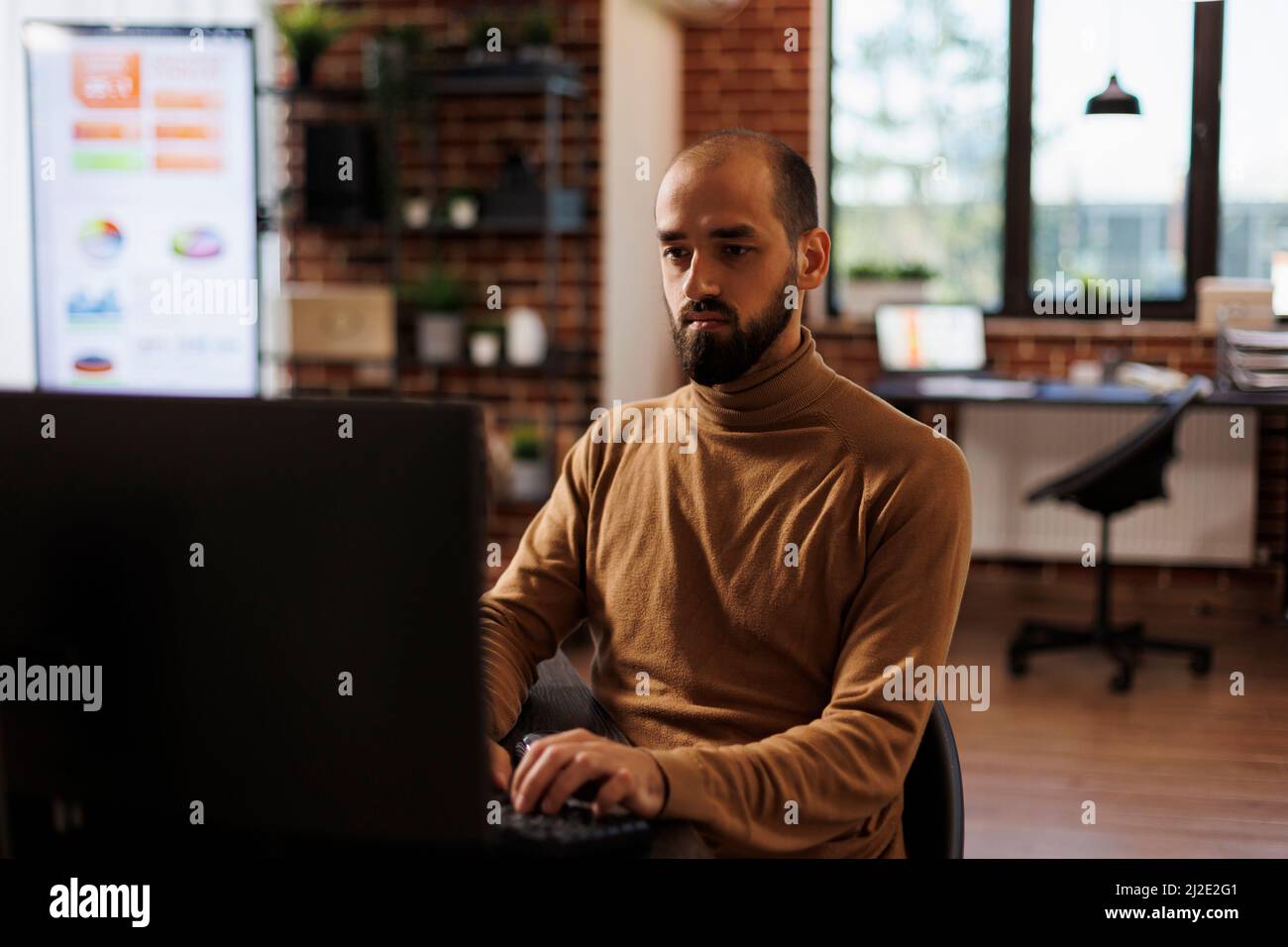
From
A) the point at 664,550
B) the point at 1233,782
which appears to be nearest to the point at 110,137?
the point at 664,550

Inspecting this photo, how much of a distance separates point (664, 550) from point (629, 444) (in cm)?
19

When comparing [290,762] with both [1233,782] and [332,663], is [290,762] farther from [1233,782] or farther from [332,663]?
[1233,782]

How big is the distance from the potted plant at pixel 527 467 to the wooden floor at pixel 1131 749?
0.61 m

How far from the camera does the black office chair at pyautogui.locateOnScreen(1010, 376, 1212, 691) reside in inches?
177

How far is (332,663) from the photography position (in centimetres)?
93

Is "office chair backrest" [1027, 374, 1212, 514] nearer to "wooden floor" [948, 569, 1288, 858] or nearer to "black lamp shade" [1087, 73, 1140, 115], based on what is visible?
"wooden floor" [948, 569, 1288, 858]

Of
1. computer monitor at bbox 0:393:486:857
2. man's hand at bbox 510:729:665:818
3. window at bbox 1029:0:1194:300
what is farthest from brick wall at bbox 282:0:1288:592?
computer monitor at bbox 0:393:486:857

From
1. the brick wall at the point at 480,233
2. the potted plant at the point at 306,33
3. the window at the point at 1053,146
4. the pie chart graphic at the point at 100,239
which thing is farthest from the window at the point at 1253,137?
the pie chart graphic at the point at 100,239

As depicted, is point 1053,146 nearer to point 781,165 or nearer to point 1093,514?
point 1093,514

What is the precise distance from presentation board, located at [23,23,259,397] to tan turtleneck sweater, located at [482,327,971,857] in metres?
2.98

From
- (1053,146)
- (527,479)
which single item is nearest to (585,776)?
(527,479)

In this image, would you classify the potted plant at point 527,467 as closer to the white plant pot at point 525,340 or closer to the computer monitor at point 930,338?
the white plant pot at point 525,340

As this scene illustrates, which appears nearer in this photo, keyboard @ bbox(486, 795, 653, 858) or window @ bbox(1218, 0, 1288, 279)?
keyboard @ bbox(486, 795, 653, 858)

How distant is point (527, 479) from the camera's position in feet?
16.4
